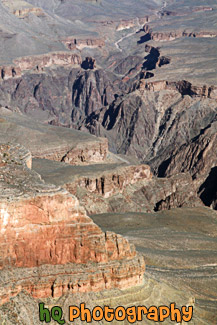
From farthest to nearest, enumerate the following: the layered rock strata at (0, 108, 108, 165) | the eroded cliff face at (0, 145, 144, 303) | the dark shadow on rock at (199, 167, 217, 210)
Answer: the dark shadow on rock at (199, 167, 217, 210)
the layered rock strata at (0, 108, 108, 165)
the eroded cliff face at (0, 145, 144, 303)

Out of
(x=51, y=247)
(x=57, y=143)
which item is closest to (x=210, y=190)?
(x=57, y=143)

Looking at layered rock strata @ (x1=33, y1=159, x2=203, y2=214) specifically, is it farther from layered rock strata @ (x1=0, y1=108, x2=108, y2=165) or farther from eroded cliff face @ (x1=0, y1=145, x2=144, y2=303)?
eroded cliff face @ (x1=0, y1=145, x2=144, y2=303)

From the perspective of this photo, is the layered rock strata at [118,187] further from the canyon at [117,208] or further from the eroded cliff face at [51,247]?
the eroded cliff face at [51,247]

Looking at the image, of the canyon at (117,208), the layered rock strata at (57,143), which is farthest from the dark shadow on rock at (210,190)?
the layered rock strata at (57,143)

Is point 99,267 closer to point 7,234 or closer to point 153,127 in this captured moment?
point 7,234

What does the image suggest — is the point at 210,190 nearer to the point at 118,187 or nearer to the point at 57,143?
the point at 118,187

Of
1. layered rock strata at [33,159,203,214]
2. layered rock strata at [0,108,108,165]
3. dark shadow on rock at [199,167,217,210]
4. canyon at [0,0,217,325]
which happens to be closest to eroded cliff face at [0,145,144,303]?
canyon at [0,0,217,325]

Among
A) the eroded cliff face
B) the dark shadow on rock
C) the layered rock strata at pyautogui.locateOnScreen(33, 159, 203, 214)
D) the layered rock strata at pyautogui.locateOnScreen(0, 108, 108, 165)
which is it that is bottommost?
the dark shadow on rock

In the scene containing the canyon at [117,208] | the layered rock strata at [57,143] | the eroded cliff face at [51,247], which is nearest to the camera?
the eroded cliff face at [51,247]
